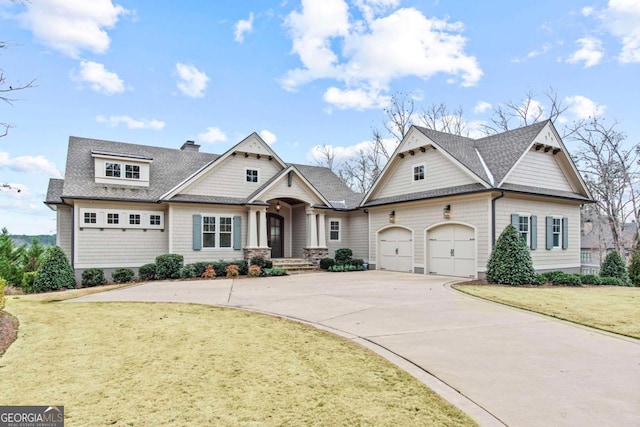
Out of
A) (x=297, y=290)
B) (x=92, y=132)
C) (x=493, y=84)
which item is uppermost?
(x=493, y=84)

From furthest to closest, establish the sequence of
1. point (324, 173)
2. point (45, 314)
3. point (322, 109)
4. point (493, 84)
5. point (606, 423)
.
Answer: point (322, 109) < point (324, 173) < point (493, 84) < point (45, 314) < point (606, 423)

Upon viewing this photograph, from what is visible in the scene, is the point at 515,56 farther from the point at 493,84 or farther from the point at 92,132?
the point at 92,132

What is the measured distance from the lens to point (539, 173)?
1650cm

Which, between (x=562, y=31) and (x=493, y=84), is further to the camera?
(x=493, y=84)

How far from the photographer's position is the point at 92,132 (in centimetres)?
2116

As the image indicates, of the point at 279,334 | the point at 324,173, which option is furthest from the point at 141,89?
the point at 279,334

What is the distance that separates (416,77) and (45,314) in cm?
2453

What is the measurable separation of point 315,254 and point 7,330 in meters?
14.4

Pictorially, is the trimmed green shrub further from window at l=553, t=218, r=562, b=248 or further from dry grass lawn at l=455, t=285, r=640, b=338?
dry grass lawn at l=455, t=285, r=640, b=338

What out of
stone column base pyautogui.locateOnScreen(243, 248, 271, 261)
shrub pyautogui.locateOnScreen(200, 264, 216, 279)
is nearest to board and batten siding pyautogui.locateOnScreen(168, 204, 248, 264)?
stone column base pyautogui.locateOnScreen(243, 248, 271, 261)

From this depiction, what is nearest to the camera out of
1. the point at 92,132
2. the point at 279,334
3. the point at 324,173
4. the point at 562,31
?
the point at 279,334

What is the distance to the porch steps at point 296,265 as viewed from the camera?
1870 cm

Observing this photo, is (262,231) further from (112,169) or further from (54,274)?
(54,274)

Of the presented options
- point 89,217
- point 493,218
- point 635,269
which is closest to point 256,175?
point 89,217
